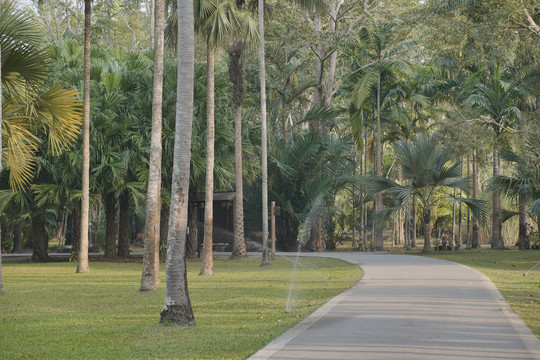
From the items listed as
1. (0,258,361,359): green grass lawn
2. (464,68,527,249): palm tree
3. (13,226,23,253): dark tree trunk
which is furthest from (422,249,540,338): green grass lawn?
(13,226,23,253): dark tree trunk

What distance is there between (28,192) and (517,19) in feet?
70.1

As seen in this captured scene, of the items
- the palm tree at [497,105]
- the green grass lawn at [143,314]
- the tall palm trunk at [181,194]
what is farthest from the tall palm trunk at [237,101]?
the tall palm trunk at [181,194]

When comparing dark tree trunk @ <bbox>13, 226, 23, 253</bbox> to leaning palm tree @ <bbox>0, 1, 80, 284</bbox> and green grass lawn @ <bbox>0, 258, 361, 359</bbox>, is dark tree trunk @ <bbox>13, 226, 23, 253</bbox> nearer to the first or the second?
green grass lawn @ <bbox>0, 258, 361, 359</bbox>

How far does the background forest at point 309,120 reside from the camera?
21.6m

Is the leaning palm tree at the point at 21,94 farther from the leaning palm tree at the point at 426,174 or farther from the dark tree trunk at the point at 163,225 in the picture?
the leaning palm tree at the point at 426,174

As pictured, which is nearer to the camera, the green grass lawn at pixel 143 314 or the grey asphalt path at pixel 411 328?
the grey asphalt path at pixel 411 328

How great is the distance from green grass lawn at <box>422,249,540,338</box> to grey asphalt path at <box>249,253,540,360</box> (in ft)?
0.79

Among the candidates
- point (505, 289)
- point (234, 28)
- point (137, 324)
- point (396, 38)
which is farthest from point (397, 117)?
point (137, 324)

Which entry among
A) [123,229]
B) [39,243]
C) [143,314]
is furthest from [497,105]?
[143,314]

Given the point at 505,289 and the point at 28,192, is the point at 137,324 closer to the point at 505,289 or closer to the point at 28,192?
the point at 505,289

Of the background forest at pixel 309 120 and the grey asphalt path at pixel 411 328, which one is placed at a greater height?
the background forest at pixel 309 120

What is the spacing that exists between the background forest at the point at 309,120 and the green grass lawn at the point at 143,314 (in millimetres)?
3478

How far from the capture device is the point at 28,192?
2848cm

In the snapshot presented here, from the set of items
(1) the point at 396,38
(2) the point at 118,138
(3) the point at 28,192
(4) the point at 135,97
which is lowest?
(3) the point at 28,192
